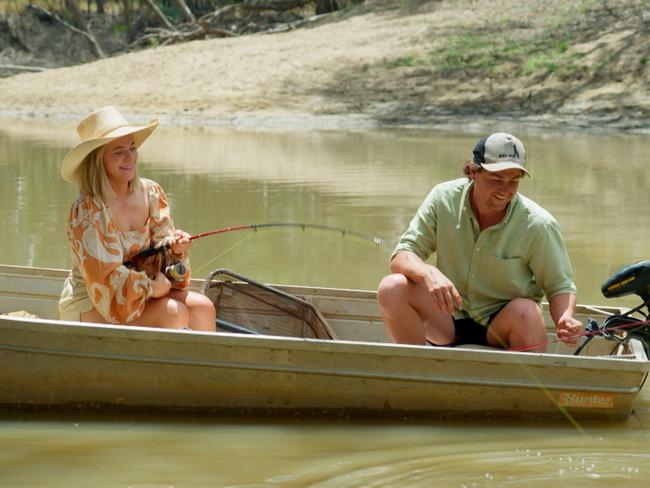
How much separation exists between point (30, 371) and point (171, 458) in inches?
27.2

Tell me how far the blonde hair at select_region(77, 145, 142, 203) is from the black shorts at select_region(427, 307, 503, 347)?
1380 mm

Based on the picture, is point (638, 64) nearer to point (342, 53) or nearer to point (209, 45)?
point (342, 53)

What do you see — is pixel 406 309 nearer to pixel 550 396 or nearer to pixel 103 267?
pixel 550 396

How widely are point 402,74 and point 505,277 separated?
13.1 metres

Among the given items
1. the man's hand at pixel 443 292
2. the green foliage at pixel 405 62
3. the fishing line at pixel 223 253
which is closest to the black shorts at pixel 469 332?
the man's hand at pixel 443 292

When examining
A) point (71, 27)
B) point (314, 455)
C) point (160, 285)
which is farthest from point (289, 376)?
point (71, 27)

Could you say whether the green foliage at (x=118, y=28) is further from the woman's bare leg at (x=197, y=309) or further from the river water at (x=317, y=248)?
the woman's bare leg at (x=197, y=309)

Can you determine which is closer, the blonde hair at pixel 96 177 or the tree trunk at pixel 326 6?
the blonde hair at pixel 96 177

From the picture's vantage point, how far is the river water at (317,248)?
4012 mm

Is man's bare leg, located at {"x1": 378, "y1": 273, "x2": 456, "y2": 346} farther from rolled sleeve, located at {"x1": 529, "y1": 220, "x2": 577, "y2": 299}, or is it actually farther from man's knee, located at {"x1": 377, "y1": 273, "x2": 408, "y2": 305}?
rolled sleeve, located at {"x1": 529, "y1": 220, "x2": 577, "y2": 299}

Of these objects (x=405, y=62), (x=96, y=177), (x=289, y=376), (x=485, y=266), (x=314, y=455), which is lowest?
(x=314, y=455)

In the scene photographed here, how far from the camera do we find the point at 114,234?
437 centimetres

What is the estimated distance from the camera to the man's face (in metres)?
4.30

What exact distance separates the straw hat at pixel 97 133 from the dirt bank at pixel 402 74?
1101 cm
